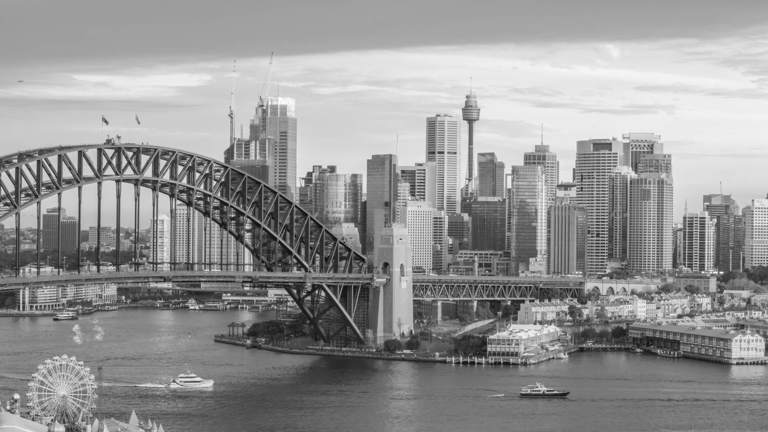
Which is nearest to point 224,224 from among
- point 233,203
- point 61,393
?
point 233,203

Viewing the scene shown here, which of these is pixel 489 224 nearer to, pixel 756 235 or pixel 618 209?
pixel 618 209

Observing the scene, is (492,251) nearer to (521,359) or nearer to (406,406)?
(521,359)

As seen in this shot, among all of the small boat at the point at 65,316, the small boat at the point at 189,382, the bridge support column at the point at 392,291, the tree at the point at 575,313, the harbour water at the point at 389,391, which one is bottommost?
the small boat at the point at 65,316

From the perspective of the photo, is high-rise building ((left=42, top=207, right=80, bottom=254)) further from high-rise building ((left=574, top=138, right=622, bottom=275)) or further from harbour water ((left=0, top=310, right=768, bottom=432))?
high-rise building ((left=574, top=138, right=622, bottom=275))

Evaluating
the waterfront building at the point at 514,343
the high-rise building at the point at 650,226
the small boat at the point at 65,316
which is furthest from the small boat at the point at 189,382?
the high-rise building at the point at 650,226

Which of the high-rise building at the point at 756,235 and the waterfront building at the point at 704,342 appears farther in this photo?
the high-rise building at the point at 756,235

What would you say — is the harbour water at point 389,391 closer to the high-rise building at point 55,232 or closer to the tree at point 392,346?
the tree at point 392,346

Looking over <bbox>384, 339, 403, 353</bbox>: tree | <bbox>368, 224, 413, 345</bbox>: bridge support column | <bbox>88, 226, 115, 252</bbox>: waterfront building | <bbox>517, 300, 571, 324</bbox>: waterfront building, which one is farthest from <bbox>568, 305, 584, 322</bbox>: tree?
<bbox>88, 226, 115, 252</bbox>: waterfront building
